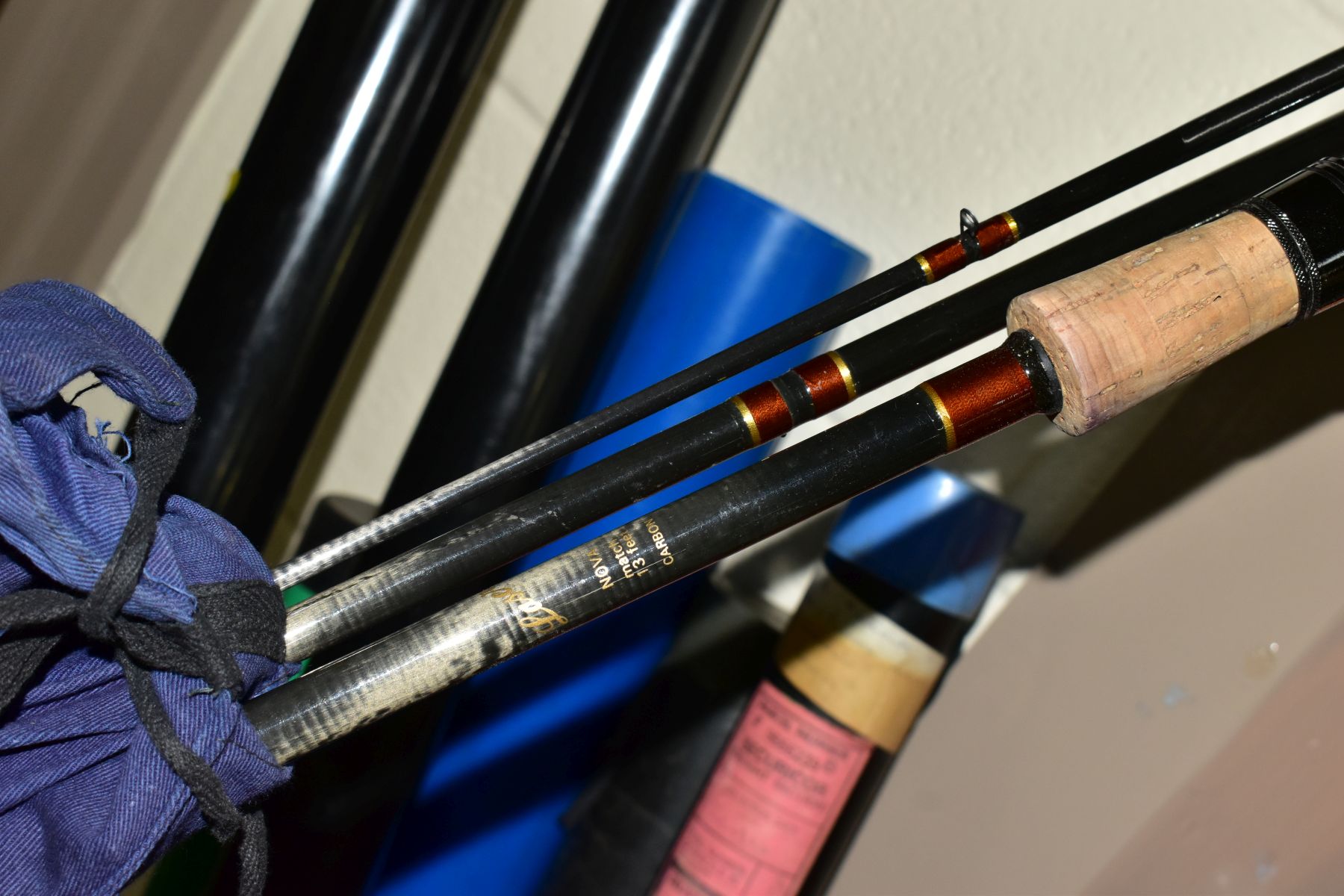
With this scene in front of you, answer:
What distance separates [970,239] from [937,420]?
0.13 meters

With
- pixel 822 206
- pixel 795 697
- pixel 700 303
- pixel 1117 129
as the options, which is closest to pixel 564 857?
pixel 795 697

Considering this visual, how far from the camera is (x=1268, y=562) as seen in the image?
565mm

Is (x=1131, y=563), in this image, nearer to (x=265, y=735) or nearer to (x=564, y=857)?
(x=564, y=857)

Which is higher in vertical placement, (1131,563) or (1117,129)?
(1117,129)

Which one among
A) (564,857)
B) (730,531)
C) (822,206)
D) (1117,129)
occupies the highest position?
(1117,129)

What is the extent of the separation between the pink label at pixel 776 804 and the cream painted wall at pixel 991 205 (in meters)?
0.10

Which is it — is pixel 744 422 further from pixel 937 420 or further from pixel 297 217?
pixel 297 217

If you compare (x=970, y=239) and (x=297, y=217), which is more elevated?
(x=970, y=239)

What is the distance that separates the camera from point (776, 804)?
0.64 metres

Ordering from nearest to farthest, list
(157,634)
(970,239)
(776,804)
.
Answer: (157,634) < (970,239) < (776,804)

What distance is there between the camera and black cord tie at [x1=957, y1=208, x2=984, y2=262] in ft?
1.47

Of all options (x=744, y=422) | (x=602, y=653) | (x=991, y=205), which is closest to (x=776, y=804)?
(x=602, y=653)

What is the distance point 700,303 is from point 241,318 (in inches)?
11.9

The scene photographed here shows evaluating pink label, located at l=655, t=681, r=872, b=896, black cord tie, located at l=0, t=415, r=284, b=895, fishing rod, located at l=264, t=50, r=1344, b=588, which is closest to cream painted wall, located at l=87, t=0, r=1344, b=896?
pink label, located at l=655, t=681, r=872, b=896
